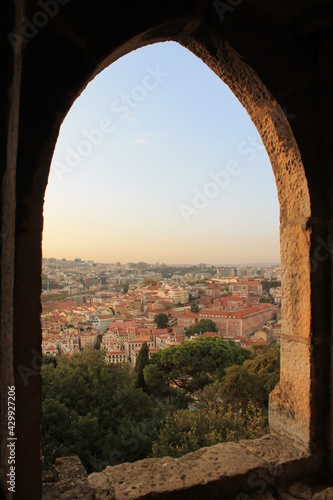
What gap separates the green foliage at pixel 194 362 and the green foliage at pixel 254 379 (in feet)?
6.84

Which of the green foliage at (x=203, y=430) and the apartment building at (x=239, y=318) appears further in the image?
the apartment building at (x=239, y=318)

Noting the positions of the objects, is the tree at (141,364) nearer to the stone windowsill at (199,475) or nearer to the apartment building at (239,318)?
the apartment building at (239,318)

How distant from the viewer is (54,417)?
28.9ft

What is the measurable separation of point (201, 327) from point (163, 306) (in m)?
1.17

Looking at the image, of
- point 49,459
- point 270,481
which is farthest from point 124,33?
point 49,459

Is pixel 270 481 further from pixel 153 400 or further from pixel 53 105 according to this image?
pixel 153 400

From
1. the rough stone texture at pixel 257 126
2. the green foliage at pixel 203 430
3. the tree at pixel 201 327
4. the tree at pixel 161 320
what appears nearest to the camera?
the rough stone texture at pixel 257 126

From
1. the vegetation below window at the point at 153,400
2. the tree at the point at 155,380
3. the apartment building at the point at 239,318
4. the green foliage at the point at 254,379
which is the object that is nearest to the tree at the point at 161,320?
A: the vegetation below window at the point at 153,400

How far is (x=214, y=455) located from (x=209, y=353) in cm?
908

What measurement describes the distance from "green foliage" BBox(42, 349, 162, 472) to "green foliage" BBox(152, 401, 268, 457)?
66.8 inches

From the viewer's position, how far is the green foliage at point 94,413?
8.78 metres

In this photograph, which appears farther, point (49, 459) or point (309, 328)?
point (49, 459)

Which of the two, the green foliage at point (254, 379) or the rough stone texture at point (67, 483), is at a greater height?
the rough stone texture at point (67, 483)

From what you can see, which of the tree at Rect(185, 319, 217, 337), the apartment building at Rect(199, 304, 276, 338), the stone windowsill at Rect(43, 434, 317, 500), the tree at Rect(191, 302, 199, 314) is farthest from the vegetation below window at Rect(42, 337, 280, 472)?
the stone windowsill at Rect(43, 434, 317, 500)
